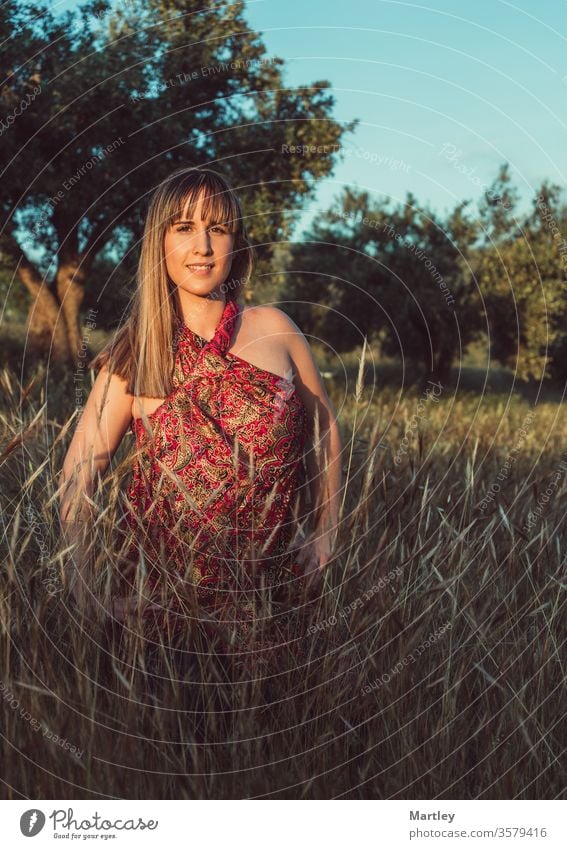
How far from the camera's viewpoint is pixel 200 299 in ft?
9.18

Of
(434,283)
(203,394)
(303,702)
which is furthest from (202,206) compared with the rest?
(434,283)

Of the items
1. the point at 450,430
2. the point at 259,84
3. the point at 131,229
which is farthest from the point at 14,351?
the point at 450,430

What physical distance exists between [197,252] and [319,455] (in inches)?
30.9

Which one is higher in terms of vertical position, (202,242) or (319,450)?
(202,242)

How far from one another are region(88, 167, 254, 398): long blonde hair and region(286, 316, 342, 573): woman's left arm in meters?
0.42

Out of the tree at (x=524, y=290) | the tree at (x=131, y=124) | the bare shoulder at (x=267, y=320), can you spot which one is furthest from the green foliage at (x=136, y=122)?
the tree at (x=524, y=290)

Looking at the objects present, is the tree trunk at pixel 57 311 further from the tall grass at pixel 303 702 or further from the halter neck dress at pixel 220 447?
the tall grass at pixel 303 702

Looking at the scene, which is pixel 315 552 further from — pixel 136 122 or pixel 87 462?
pixel 136 122

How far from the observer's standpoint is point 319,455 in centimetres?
293

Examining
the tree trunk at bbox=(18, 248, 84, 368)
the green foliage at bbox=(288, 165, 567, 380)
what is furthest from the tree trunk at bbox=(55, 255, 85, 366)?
the green foliage at bbox=(288, 165, 567, 380)

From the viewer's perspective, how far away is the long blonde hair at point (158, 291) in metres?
2.68
